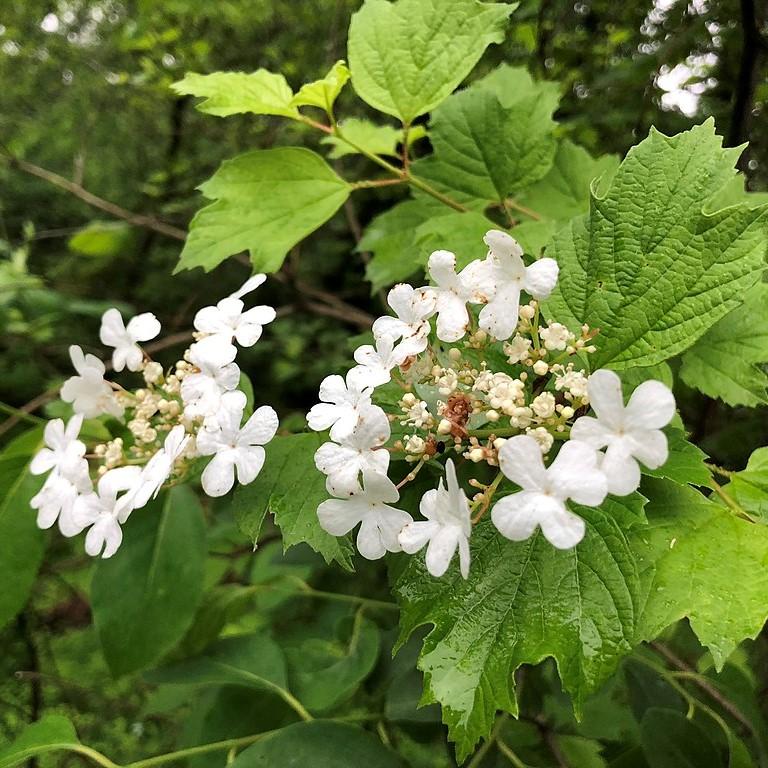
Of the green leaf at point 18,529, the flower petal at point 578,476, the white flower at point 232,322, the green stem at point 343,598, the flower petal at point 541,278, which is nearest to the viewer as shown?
the flower petal at point 578,476

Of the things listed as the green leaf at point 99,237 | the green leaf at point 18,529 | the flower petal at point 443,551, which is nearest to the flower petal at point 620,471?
the flower petal at point 443,551

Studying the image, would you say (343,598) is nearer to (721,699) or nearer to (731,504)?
(721,699)

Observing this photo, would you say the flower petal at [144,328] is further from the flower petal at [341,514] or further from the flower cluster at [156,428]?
the flower petal at [341,514]

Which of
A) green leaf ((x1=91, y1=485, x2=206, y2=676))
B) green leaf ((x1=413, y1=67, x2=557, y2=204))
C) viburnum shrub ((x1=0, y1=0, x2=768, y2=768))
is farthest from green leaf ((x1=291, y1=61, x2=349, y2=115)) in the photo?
green leaf ((x1=91, y1=485, x2=206, y2=676))

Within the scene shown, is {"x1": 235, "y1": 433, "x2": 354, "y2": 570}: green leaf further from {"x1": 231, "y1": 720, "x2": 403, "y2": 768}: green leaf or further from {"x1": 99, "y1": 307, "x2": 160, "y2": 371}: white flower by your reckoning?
{"x1": 231, "y1": 720, "x2": 403, "y2": 768}: green leaf

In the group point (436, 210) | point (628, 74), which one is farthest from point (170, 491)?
point (628, 74)

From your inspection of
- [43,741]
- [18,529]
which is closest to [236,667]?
[43,741]

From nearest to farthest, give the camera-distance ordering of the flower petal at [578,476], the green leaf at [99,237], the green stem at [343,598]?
1. the flower petal at [578,476]
2. the green stem at [343,598]
3. the green leaf at [99,237]
